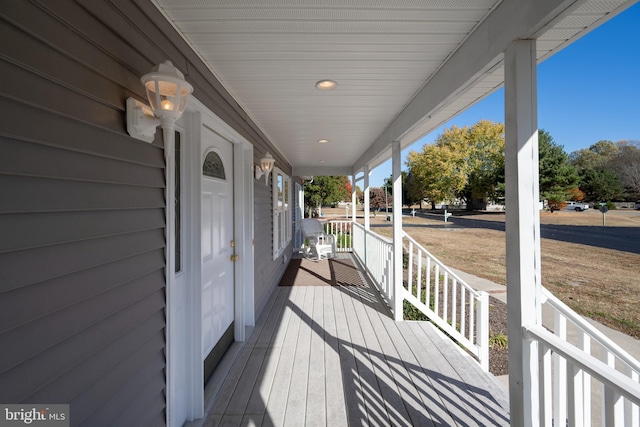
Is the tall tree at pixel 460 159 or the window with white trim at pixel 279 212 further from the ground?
the tall tree at pixel 460 159

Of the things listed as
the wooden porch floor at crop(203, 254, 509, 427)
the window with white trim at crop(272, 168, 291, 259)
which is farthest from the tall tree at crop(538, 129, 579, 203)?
the window with white trim at crop(272, 168, 291, 259)

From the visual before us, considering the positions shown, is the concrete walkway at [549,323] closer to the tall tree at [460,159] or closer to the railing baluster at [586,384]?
the railing baluster at [586,384]

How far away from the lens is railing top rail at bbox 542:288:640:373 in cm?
124

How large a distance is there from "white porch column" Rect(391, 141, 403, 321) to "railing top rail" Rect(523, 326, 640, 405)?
2.13 m

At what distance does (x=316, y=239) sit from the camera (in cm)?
728

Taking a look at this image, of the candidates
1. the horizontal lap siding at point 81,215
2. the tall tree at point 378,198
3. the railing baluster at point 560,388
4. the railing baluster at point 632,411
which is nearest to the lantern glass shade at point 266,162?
the horizontal lap siding at point 81,215

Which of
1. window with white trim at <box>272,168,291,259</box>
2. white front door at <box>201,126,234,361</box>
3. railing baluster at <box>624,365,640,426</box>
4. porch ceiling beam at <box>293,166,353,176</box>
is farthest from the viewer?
porch ceiling beam at <box>293,166,353,176</box>

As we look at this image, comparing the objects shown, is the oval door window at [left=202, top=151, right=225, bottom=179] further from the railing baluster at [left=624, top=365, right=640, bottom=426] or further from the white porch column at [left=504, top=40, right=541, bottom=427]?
the railing baluster at [left=624, top=365, right=640, bottom=426]

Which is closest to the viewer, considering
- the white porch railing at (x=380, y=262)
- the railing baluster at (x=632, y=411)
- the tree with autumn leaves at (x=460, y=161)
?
the railing baluster at (x=632, y=411)

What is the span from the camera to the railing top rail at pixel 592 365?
0.88 meters

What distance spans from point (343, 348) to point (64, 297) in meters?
2.32

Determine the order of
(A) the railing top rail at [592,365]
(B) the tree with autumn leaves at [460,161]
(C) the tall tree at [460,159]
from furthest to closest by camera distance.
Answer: (C) the tall tree at [460,159] → (B) the tree with autumn leaves at [460,161] → (A) the railing top rail at [592,365]

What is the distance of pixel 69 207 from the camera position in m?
0.91

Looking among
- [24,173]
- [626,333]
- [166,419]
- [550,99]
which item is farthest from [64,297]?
[626,333]
